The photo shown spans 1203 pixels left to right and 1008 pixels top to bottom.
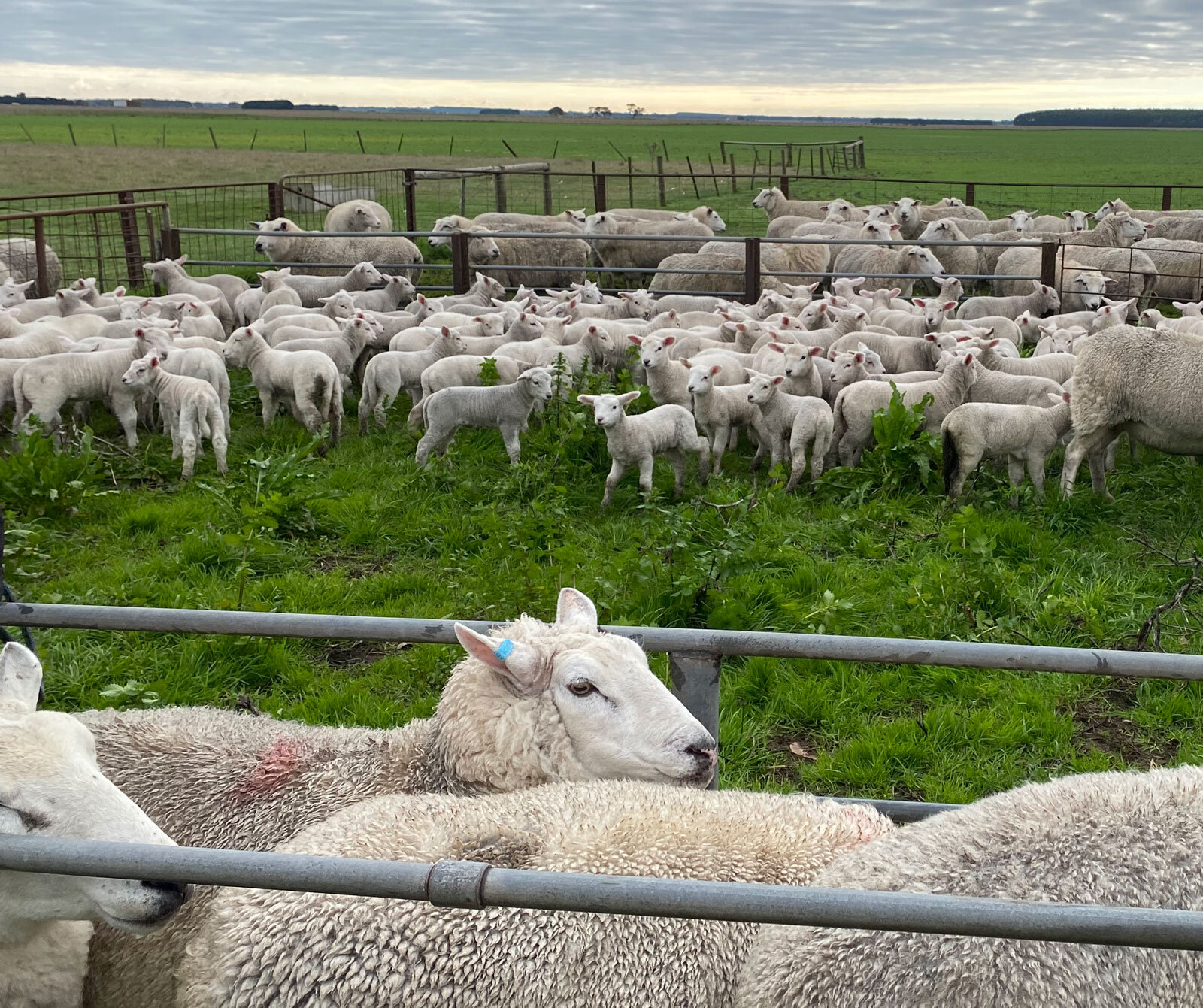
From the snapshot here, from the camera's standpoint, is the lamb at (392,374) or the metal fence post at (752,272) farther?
the metal fence post at (752,272)

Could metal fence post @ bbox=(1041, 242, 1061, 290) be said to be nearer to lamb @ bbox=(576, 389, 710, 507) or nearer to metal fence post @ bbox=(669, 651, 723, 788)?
lamb @ bbox=(576, 389, 710, 507)

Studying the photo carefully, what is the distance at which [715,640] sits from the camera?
9.30 feet

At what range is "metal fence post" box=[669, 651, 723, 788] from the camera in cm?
300

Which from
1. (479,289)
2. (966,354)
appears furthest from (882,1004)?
(479,289)

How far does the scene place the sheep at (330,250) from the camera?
1603 cm

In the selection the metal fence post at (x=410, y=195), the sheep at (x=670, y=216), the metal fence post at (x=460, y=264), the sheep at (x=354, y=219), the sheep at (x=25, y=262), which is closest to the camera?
the metal fence post at (x=460, y=264)

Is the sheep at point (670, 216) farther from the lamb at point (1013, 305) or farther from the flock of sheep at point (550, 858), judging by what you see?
the flock of sheep at point (550, 858)

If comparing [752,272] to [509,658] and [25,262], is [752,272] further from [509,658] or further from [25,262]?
[509,658]

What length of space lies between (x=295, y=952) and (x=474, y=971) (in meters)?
0.33

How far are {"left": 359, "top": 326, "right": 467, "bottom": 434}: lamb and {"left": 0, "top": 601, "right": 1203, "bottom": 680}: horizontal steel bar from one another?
659 cm

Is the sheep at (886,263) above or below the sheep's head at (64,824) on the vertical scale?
above

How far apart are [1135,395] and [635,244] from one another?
455 inches

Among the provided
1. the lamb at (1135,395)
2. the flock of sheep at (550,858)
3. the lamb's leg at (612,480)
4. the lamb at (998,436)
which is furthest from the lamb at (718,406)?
the flock of sheep at (550,858)

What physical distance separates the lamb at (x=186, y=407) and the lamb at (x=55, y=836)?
594cm
